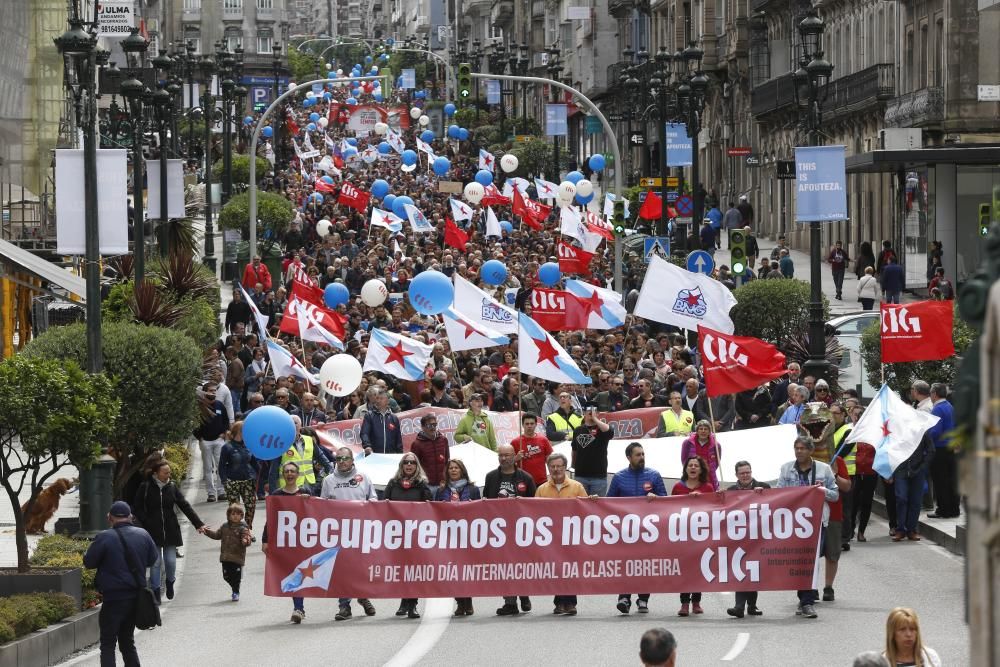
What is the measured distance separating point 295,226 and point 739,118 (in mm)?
27738

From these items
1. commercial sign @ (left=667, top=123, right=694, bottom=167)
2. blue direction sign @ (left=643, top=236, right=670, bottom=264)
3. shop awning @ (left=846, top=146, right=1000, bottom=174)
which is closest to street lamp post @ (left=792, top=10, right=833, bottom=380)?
blue direction sign @ (left=643, top=236, right=670, bottom=264)

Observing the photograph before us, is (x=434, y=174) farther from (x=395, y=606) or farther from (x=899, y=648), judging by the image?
(x=899, y=648)

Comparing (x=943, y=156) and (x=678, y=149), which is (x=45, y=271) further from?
(x=943, y=156)

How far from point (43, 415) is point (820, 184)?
41.2 ft

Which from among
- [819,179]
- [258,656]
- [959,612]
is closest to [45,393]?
[258,656]

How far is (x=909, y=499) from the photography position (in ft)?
60.6

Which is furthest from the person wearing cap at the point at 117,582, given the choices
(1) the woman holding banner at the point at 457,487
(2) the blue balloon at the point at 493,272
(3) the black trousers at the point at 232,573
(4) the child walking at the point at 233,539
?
(2) the blue balloon at the point at 493,272

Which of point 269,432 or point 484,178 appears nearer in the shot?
point 269,432

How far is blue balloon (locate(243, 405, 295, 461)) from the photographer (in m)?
18.3

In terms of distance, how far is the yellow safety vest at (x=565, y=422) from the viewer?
20141 mm

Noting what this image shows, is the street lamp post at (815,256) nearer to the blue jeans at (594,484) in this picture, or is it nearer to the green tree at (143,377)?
the blue jeans at (594,484)

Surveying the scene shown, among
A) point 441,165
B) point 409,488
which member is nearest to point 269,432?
point 409,488

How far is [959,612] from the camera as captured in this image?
48.3 feet

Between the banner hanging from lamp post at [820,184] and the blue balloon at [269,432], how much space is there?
861 cm
